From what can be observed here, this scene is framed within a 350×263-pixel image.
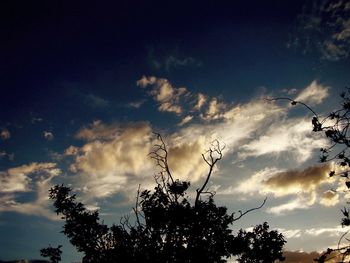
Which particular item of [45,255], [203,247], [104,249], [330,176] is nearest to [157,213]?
[203,247]

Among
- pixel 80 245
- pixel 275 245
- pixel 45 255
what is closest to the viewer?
pixel 80 245

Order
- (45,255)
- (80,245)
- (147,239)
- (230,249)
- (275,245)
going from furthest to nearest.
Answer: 1. (275,245)
2. (45,255)
3. (80,245)
4. (230,249)
5. (147,239)

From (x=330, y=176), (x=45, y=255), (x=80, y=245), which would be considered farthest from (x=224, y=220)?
(x=330, y=176)

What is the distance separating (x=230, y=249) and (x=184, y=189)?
5935mm

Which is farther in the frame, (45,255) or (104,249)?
(45,255)

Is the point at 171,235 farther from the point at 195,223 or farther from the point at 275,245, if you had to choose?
the point at 275,245

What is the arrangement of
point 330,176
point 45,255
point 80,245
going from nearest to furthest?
point 330,176 → point 80,245 → point 45,255

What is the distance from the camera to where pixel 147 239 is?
78.3 feet

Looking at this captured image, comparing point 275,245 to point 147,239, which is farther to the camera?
point 275,245

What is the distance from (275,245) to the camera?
106 feet

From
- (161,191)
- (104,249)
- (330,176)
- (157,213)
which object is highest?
(161,191)

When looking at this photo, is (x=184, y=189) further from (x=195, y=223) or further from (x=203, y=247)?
(x=203, y=247)

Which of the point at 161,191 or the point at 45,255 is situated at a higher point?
the point at 161,191

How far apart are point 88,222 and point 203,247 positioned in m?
10.5
